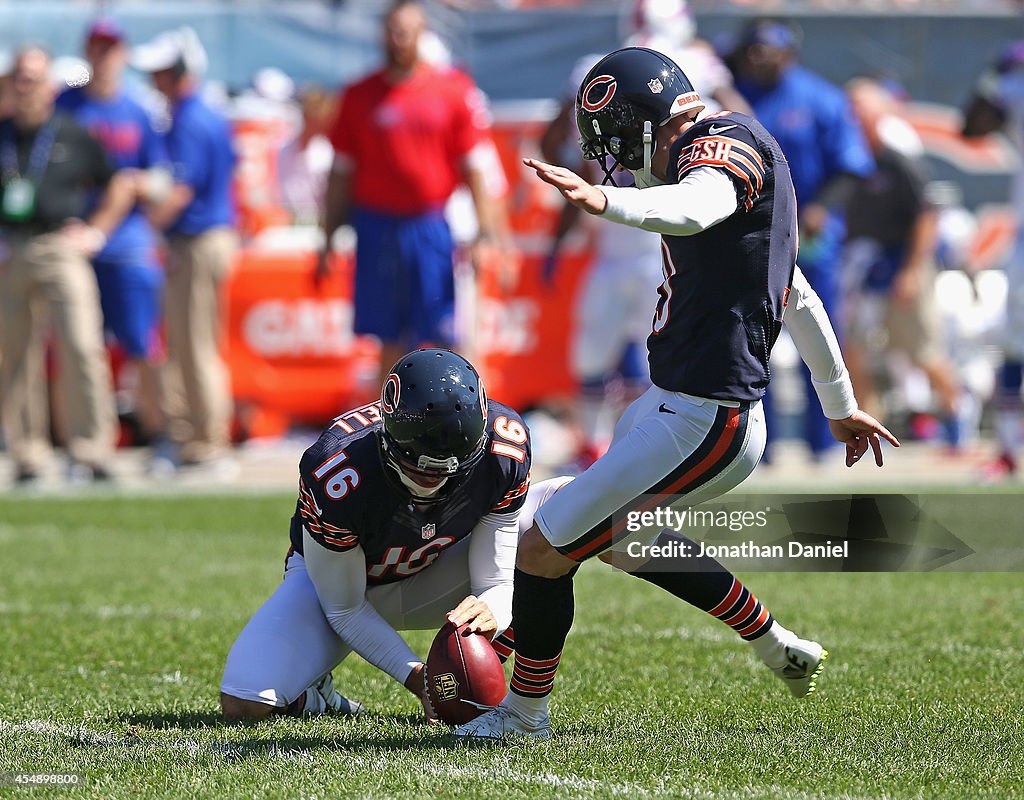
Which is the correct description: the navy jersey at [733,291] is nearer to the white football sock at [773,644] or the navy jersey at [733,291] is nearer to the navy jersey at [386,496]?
the navy jersey at [386,496]

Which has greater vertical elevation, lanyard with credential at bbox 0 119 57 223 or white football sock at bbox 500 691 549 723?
white football sock at bbox 500 691 549 723

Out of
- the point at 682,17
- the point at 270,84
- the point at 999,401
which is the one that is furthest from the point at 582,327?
the point at 270,84

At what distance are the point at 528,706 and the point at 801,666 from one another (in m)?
0.82

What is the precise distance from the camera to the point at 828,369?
4273mm

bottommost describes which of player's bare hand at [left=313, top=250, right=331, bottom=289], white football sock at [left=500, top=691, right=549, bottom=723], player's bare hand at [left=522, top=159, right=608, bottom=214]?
player's bare hand at [left=313, top=250, right=331, bottom=289]

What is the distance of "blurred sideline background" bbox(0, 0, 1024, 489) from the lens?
37.6 feet

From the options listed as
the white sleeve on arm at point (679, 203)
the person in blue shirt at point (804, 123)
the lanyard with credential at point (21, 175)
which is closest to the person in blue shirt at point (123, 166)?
the lanyard with credential at point (21, 175)

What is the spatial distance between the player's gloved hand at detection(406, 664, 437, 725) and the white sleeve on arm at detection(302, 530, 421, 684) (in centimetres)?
2

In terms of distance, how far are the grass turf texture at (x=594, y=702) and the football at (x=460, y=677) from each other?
0.31 ft

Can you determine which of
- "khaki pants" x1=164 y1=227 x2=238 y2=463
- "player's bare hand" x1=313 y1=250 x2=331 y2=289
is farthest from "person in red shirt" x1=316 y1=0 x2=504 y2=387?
"khaki pants" x1=164 y1=227 x2=238 y2=463

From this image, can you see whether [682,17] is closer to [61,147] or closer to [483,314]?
[483,314]

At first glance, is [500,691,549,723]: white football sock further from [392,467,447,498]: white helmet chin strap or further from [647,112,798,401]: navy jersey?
[647,112,798,401]: navy jersey

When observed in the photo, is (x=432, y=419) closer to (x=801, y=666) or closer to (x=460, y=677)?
(x=460, y=677)

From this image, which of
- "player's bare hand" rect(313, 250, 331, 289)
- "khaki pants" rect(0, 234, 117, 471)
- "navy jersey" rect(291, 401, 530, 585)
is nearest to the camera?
"navy jersey" rect(291, 401, 530, 585)
